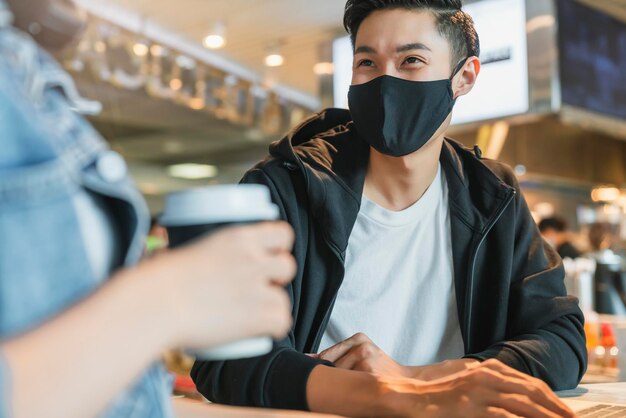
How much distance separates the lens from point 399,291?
1.49m

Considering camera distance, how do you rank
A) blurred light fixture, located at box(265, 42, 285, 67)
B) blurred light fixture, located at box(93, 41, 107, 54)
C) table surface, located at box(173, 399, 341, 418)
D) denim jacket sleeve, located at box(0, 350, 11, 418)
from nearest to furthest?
denim jacket sleeve, located at box(0, 350, 11, 418), table surface, located at box(173, 399, 341, 418), blurred light fixture, located at box(93, 41, 107, 54), blurred light fixture, located at box(265, 42, 285, 67)

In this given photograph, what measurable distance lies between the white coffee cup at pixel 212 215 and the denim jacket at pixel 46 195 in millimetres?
28

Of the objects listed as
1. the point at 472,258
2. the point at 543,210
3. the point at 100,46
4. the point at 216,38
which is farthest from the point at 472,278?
Answer: the point at 543,210

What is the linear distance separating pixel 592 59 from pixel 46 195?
418 cm

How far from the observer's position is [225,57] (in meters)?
5.82

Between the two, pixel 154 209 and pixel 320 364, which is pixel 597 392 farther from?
pixel 154 209

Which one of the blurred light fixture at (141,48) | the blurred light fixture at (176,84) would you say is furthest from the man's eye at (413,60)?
the blurred light fixture at (176,84)

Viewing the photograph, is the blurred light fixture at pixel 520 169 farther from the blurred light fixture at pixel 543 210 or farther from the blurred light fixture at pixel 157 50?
the blurred light fixture at pixel 157 50

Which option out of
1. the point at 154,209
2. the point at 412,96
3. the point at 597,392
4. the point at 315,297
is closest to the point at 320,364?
the point at 315,297

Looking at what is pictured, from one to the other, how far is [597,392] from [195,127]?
741 cm

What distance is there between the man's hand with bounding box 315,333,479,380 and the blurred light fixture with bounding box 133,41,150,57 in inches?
157

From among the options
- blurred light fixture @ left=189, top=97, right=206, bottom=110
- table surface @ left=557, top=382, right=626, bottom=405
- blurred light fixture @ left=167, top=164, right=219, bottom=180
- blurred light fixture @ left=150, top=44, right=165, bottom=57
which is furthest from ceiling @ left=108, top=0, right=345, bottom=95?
blurred light fixture @ left=167, top=164, right=219, bottom=180

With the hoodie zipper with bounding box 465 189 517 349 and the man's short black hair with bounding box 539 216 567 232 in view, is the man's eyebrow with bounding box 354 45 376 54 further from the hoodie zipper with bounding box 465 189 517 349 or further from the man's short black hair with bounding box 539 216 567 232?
the man's short black hair with bounding box 539 216 567 232

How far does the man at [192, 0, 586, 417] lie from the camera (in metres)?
1.41
